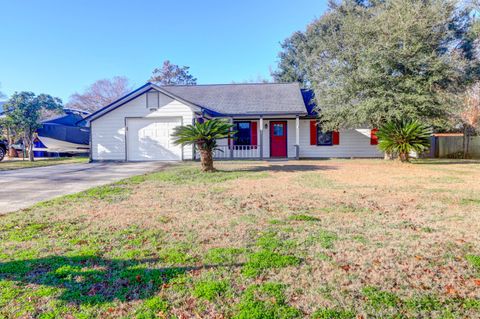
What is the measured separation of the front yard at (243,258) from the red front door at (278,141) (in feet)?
36.0

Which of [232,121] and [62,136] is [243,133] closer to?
[232,121]

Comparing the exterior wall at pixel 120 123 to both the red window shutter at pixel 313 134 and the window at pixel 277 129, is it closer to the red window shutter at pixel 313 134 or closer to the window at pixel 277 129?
the window at pixel 277 129

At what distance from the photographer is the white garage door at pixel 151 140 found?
14.7m

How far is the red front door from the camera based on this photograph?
16500mm

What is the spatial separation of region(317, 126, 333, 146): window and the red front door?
1922mm

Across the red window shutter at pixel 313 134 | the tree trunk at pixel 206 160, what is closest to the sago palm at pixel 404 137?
the red window shutter at pixel 313 134

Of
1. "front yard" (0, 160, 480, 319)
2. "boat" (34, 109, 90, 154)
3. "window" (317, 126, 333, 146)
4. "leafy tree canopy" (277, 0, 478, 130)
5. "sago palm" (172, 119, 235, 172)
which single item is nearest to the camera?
"front yard" (0, 160, 480, 319)

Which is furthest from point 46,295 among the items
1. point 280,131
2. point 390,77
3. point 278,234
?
point 280,131

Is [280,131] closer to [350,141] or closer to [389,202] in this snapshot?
[350,141]

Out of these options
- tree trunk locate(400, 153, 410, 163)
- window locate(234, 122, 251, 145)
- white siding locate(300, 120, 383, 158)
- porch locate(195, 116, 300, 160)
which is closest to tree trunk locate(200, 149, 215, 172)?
porch locate(195, 116, 300, 160)

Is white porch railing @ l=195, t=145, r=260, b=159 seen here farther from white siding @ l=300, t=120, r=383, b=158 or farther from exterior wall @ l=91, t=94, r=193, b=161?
white siding @ l=300, t=120, r=383, b=158

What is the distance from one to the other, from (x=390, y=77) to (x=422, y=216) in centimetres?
994

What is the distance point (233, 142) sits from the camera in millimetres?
16281

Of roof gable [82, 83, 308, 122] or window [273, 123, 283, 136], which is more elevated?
roof gable [82, 83, 308, 122]
